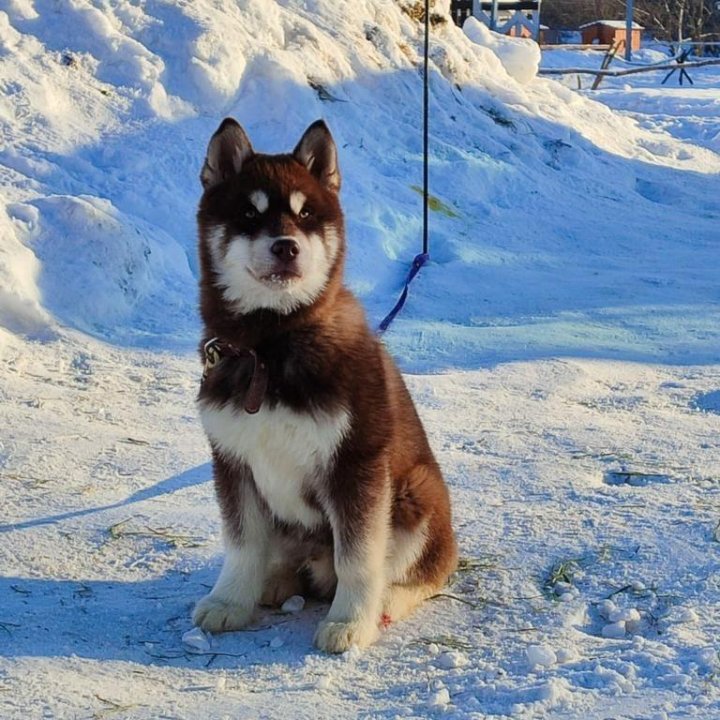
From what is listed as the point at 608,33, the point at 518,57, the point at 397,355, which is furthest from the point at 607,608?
the point at 608,33

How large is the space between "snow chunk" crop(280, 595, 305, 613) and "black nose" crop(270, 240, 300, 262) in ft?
3.44

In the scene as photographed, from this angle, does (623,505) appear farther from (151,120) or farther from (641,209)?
(641,209)

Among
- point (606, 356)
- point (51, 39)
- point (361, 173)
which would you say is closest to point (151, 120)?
point (51, 39)

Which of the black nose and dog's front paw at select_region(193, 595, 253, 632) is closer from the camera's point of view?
the black nose

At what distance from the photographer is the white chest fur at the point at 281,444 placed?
2887 millimetres

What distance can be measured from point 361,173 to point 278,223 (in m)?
6.36

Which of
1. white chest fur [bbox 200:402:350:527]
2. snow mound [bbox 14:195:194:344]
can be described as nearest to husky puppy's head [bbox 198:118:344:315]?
white chest fur [bbox 200:402:350:527]

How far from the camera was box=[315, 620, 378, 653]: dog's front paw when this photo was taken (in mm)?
2938

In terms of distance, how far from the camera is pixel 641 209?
10.7 m

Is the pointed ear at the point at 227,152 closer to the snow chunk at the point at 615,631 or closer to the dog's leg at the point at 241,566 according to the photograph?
the dog's leg at the point at 241,566

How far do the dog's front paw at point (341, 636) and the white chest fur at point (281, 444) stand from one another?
307mm

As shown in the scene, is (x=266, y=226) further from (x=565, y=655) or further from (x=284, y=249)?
(x=565, y=655)

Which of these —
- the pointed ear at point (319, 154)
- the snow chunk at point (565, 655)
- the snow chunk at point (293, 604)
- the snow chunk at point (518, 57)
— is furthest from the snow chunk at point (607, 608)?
the snow chunk at point (518, 57)

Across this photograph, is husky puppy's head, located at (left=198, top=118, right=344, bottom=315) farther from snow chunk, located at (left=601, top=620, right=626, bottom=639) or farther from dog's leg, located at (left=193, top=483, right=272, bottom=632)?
snow chunk, located at (left=601, top=620, right=626, bottom=639)
